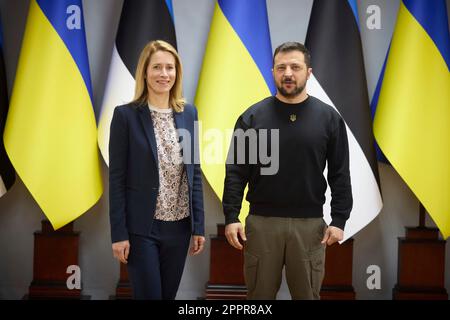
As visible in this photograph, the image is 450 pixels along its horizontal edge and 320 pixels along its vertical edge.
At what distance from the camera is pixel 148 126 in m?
1.86

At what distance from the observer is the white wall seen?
118 inches

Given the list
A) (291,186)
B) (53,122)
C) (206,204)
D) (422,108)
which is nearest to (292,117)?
(291,186)

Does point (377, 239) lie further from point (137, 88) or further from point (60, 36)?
point (60, 36)

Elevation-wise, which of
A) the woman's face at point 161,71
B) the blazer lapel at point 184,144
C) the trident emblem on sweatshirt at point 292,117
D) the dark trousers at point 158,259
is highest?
the woman's face at point 161,71

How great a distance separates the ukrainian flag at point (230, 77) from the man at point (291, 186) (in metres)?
0.75

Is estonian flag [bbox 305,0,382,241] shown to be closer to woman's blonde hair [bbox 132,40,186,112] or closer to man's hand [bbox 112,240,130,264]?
woman's blonde hair [bbox 132,40,186,112]

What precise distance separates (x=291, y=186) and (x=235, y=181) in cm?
21

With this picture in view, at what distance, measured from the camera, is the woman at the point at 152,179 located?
1.84 m

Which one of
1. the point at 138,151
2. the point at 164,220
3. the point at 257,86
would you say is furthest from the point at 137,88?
the point at 257,86

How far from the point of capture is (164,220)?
187 centimetres

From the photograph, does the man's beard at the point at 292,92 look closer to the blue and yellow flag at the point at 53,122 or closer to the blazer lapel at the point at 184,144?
the blazer lapel at the point at 184,144

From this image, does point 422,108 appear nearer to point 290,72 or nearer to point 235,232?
point 290,72

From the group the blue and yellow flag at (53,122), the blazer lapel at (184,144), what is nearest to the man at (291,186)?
the blazer lapel at (184,144)
